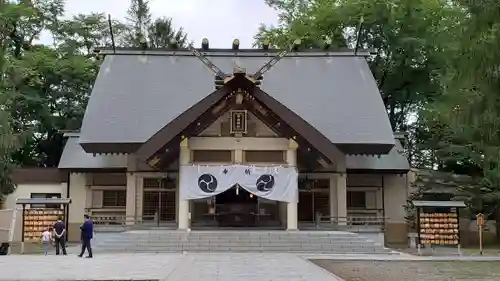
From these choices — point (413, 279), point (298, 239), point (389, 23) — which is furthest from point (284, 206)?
point (389, 23)

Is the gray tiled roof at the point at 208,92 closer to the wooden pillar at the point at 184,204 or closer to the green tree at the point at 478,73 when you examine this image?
the wooden pillar at the point at 184,204

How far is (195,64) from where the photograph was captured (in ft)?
101

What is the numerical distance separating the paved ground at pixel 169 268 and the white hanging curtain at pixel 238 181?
13.8ft

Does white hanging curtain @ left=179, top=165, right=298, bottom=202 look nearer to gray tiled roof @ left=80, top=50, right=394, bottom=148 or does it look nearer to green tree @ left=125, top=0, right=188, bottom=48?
gray tiled roof @ left=80, top=50, right=394, bottom=148

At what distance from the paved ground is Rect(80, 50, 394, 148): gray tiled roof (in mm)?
8497

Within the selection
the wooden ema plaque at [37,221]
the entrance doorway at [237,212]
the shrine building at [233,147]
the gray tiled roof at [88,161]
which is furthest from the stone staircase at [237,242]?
the gray tiled roof at [88,161]

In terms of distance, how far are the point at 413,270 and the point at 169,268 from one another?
6.18 m

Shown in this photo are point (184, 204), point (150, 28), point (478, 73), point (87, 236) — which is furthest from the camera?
point (150, 28)

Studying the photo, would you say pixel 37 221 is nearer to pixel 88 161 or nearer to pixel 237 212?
pixel 88 161

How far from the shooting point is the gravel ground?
13477 mm

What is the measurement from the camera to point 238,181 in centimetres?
2314

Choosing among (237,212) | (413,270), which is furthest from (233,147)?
(413,270)

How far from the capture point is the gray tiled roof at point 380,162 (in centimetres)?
2764

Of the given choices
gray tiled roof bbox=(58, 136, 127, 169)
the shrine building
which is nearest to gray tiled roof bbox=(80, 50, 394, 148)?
the shrine building
